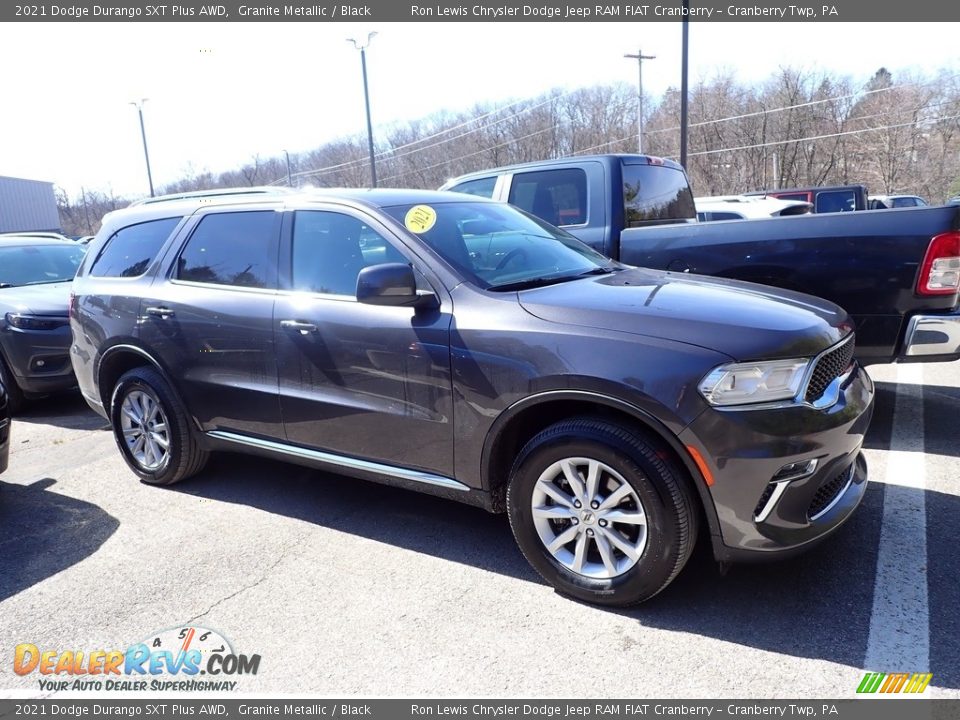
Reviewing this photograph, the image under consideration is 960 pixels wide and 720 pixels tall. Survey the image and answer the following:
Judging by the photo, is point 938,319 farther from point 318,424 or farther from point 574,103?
point 574,103

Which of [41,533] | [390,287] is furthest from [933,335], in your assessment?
[41,533]

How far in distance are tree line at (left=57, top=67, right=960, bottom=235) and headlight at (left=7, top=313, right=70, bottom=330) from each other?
31.5 metres

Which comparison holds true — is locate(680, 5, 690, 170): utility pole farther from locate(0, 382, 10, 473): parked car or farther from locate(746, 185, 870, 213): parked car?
locate(0, 382, 10, 473): parked car

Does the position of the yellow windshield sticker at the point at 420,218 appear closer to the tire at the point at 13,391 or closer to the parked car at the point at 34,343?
the parked car at the point at 34,343

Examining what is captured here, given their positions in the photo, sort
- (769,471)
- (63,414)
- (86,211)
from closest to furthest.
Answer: (769,471)
(63,414)
(86,211)

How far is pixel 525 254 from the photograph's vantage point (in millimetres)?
3832

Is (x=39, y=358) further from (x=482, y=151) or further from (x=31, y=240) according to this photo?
(x=482, y=151)

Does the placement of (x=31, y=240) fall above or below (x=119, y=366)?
above

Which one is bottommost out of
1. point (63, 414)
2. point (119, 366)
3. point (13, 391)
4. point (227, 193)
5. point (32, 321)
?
point (63, 414)

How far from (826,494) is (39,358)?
22.3 ft

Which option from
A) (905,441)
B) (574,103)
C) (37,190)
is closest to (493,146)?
(574,103)

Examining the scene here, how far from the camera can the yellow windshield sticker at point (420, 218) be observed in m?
3.61

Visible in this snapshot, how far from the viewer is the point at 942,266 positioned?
431cm
